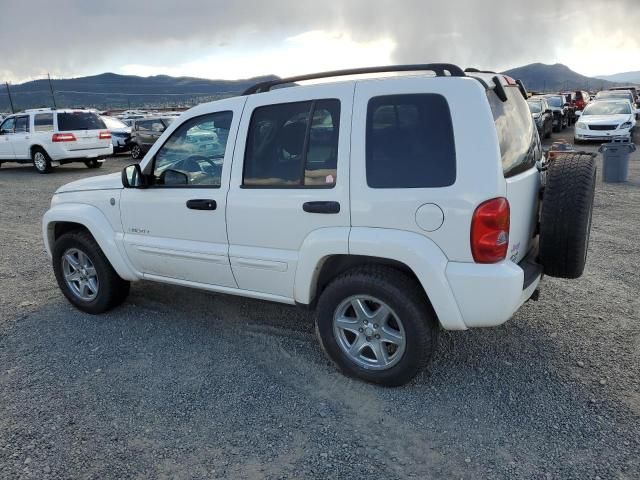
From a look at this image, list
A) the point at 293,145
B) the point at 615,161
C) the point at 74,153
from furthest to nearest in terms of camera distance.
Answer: the point at 74,153 → the point at 615,161 → the point at 293,145

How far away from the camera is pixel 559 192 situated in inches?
124

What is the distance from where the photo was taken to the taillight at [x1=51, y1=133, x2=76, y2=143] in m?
15.0

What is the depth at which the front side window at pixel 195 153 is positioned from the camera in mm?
3688

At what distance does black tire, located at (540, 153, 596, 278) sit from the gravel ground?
0.79 m

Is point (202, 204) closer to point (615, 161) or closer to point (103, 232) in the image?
point (103, 232)

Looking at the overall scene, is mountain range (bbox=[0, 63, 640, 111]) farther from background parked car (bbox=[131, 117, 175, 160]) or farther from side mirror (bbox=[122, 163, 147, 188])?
side mirror (bbox=[122, 163, 147, 188])

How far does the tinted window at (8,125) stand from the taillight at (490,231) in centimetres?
1707

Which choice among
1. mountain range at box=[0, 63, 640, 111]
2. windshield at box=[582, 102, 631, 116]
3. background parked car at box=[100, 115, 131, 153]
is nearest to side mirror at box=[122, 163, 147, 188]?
background parked car at box=[100, 115, 131, 153]

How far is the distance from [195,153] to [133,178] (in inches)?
22.4

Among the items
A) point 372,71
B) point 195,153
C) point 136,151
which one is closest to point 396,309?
point 372,71

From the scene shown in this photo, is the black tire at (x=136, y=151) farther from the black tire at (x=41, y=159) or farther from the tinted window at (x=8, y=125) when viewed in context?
the tinted window at (x=8, y=125)

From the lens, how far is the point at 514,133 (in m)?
3.19

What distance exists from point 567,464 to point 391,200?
164 cm

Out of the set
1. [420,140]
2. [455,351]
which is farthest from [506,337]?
[420,140]
